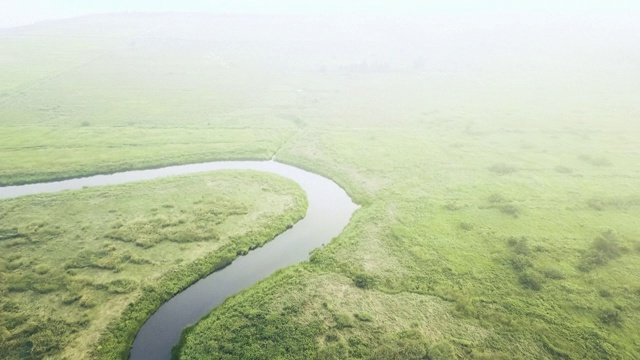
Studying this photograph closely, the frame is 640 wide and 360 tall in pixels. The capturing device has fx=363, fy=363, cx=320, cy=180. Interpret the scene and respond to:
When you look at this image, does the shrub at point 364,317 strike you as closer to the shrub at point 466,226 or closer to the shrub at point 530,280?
the shrub at point 530,280

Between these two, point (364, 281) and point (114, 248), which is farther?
point (114, 248)

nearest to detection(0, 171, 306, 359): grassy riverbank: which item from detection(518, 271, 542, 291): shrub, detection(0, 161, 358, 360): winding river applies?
detection(0, 161, 358, 360): winding river

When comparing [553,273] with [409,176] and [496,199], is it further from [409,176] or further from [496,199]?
[409,176]

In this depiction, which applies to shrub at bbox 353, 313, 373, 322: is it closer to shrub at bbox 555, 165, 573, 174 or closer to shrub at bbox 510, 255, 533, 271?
shrub at bbox 510, 255, 533, 271

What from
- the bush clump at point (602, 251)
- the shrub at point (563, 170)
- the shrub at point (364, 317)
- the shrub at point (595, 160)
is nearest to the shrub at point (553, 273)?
the bush clump at point (602, 251)

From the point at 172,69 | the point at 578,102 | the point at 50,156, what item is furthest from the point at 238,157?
the point at 578,102

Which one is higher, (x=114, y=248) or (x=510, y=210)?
(x=114, y=248)

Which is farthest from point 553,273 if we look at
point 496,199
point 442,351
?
point 496,199

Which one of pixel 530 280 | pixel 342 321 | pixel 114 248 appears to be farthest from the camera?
pixel 114 248
